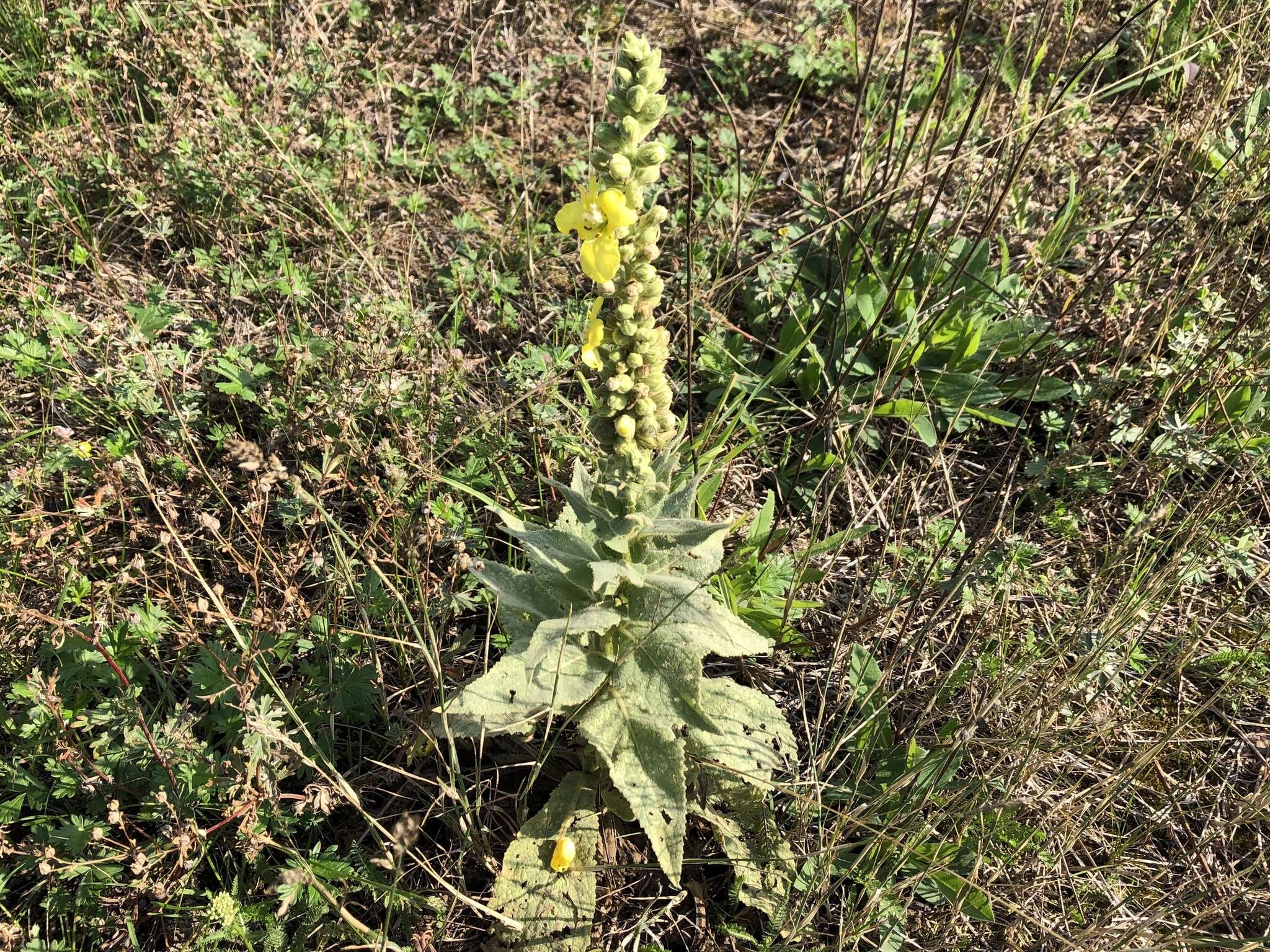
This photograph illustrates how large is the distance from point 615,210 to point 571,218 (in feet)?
0.38

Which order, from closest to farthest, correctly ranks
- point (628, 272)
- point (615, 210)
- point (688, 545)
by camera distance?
point (615, 210)
point (628, 272)
point (688, 545)

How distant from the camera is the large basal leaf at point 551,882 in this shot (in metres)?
2.71

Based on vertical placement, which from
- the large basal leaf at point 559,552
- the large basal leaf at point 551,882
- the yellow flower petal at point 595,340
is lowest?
the large basal leaf at point 551,882

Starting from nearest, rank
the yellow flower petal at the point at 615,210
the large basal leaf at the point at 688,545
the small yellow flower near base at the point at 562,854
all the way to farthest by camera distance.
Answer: the yellow flower petal at the point at 615,210 → the large basal leaf at the point at 688,545 → the small yellow flower near base at the point at 562,854

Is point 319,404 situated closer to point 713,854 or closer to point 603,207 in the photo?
point 603,207

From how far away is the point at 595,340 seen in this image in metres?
2.21

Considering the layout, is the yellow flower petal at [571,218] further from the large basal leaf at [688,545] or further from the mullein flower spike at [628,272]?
the large basal leaf at [688,545]

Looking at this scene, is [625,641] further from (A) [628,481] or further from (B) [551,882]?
(B) [551,882]

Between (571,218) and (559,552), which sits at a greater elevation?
(571,218)

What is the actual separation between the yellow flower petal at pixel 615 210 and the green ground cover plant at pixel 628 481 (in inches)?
0.6

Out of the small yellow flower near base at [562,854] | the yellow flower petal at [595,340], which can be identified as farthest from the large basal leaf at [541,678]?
the yellow flower petal at [595,340]

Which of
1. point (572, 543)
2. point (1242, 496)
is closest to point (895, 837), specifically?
point (572, 543)

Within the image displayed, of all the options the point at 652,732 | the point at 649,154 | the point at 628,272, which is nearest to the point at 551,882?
the point at 652,732

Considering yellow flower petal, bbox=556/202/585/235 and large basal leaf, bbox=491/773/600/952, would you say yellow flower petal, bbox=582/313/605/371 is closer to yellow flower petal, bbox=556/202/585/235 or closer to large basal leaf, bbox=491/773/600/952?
yellow flower petal, bbox=556/202/585/235
